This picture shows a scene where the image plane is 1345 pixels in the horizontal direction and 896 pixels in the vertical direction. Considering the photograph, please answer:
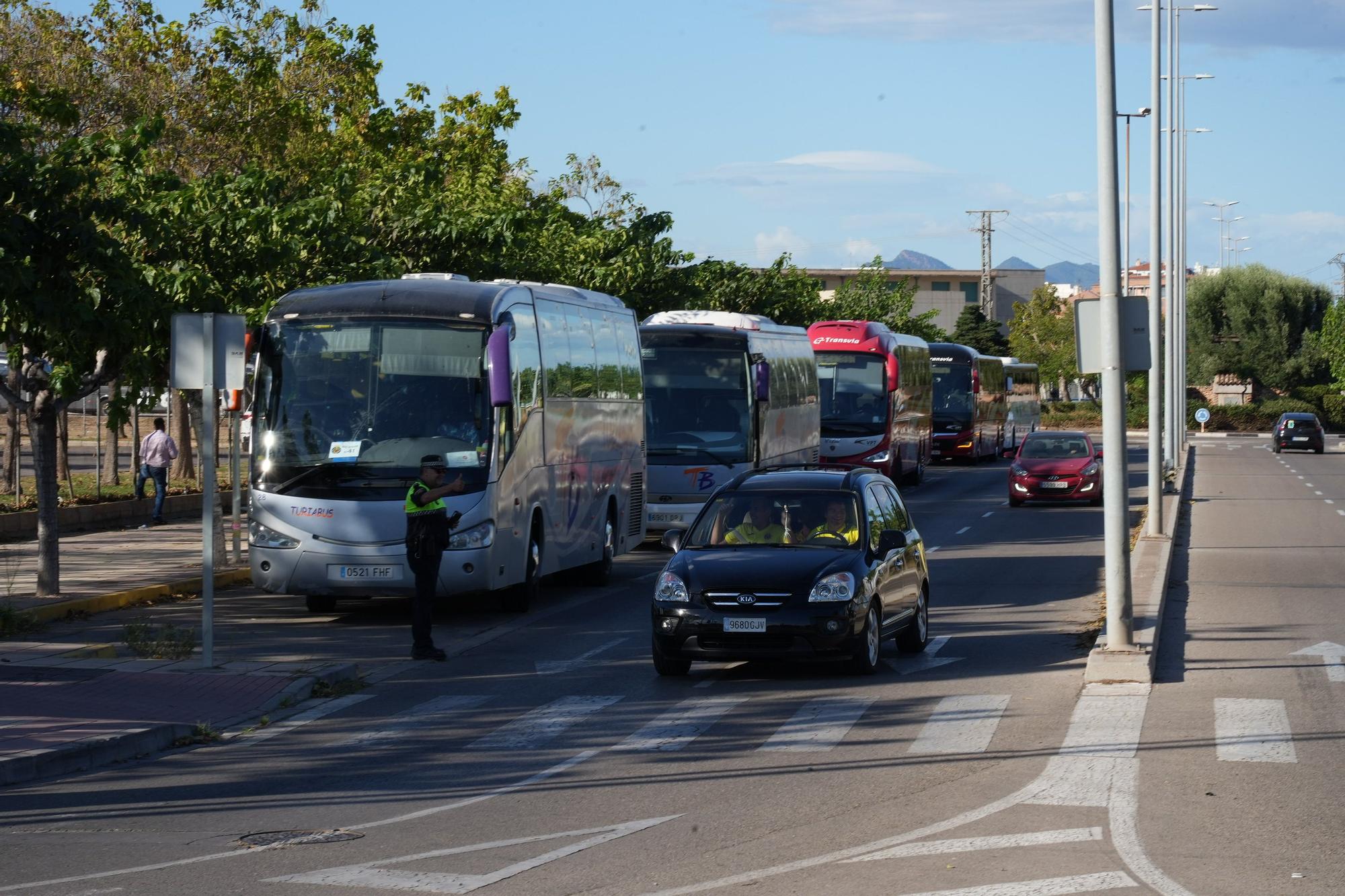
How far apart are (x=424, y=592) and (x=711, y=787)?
6.15m

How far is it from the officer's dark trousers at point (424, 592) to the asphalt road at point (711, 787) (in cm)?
41

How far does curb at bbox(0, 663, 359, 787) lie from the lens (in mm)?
9953

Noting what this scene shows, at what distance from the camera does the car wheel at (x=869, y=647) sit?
13438 millimetres

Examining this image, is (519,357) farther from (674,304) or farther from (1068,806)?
(674,304)

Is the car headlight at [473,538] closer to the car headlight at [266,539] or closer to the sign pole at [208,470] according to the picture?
the car headlight at [266,539]

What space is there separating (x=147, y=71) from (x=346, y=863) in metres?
28.3

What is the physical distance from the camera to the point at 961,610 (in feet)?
60.6

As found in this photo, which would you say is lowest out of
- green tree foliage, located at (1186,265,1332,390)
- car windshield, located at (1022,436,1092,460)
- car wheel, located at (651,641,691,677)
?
car wheel, located at (651,641,691,677)

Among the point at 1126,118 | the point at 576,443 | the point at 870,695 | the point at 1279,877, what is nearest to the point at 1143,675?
the point at 870,695

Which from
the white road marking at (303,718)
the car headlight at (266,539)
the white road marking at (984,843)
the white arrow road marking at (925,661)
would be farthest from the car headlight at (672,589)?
the white road marking at (984,843)

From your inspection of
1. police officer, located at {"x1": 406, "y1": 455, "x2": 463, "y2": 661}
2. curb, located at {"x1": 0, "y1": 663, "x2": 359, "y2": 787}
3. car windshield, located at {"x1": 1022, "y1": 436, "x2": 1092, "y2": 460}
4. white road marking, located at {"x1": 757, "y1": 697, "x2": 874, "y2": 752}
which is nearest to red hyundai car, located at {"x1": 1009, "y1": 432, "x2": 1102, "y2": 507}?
car windshield, located at {"x1": 1022, "y1": 436, "x2": 1092, "y2": 460}

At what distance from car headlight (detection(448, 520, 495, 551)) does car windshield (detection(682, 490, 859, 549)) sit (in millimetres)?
3277

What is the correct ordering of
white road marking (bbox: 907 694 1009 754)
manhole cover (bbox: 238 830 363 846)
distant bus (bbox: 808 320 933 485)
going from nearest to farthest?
manhole cover (bbox: 238 830 363 846) < white road marking (bbox: 907 694 1009 754) < distant bus (bbox: 808 320 933 485)

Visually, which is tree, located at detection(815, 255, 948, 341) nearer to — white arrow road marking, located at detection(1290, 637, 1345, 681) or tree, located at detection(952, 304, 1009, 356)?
tree, located at detection(952, 304, 1009, 356)
